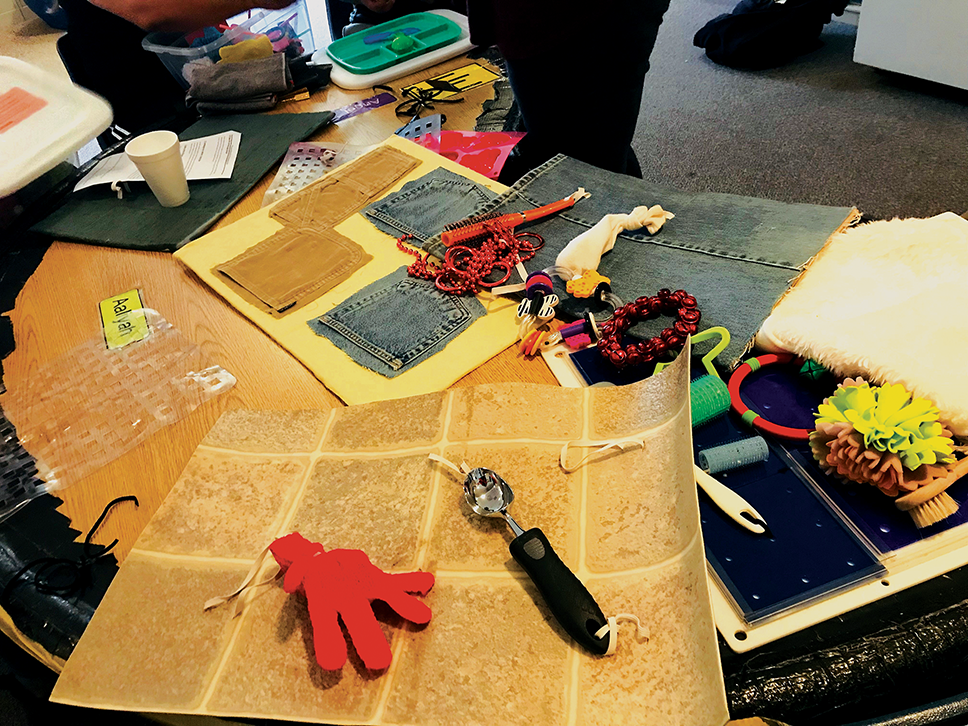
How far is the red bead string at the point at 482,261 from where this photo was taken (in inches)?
36.8

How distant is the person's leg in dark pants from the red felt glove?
2.74 ft

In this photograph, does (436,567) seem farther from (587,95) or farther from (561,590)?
(587,95)

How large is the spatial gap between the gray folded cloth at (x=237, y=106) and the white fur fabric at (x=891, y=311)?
3.94 ft

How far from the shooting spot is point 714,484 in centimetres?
62

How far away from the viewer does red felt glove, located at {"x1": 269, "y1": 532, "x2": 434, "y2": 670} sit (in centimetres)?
52

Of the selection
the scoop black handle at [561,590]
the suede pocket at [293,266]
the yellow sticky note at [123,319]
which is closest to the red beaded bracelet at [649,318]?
the scoop black handle at [561,590]

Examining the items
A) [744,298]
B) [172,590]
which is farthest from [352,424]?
[744,298]

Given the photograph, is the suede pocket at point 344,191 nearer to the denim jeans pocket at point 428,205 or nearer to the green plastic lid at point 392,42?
the denim jeans pocket at point 428,205

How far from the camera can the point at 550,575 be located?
0.55 meters

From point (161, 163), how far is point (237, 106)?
1.34 feet

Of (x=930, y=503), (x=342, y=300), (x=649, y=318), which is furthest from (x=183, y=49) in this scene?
(x=930, y=503)

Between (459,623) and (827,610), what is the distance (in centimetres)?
30

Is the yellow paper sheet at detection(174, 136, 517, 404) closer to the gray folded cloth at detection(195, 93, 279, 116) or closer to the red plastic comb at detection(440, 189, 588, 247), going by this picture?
the red plastic comb at detection(440, 189, 588, 247)

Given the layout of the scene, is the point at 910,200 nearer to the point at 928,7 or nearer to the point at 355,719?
the point at 928,7
